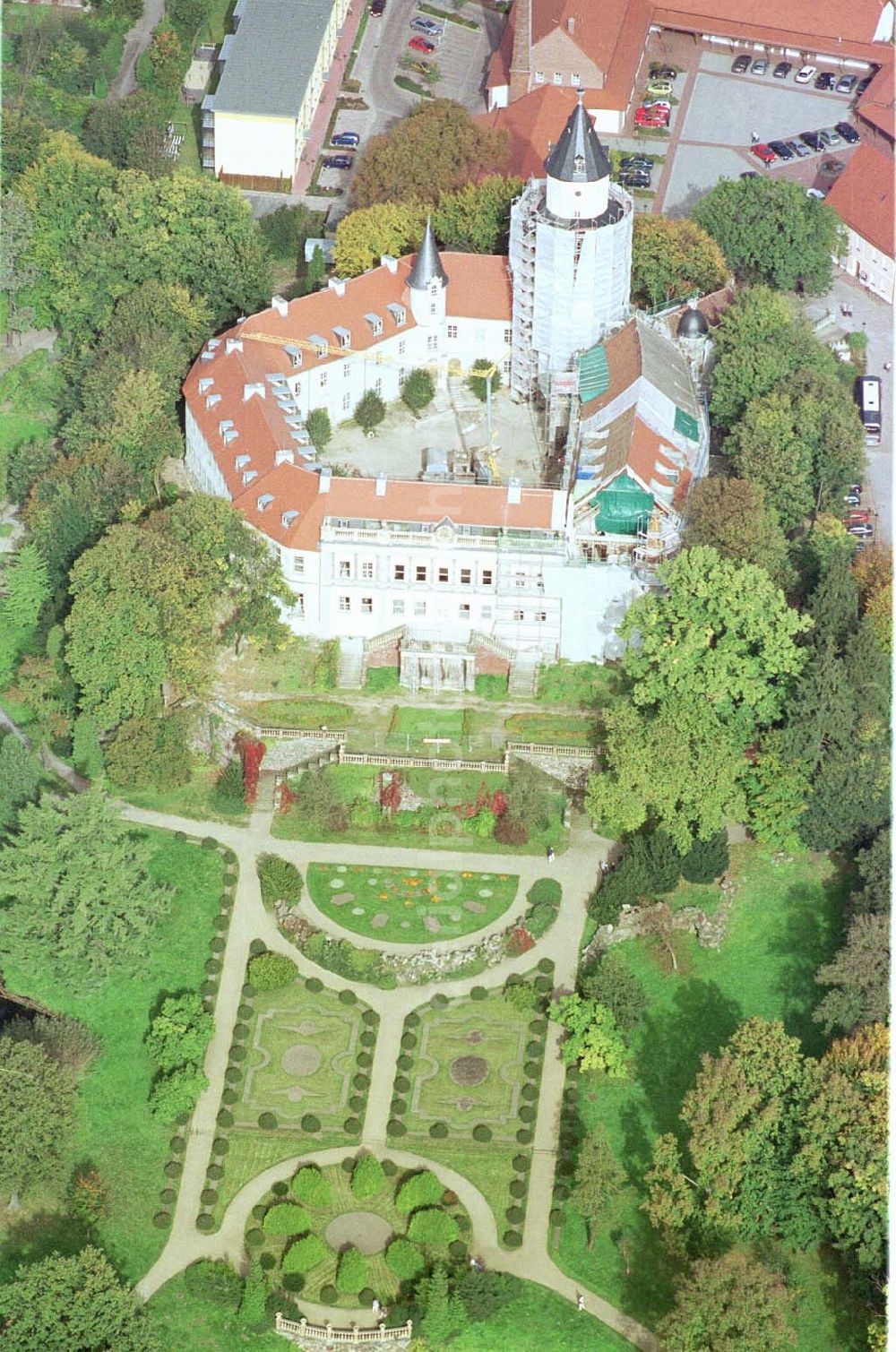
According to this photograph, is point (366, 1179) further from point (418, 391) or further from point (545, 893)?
point (418, 391)

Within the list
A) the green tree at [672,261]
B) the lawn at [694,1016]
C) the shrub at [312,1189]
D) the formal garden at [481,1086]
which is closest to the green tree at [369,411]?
the green tree at [672,261]

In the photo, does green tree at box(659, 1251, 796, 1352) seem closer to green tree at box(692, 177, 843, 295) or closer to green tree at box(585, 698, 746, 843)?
green tree at box(585, 698, 746, 843)

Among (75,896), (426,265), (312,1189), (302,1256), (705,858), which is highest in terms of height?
(426,265)

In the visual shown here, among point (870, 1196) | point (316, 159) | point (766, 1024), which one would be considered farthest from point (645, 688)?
point (316, 159)

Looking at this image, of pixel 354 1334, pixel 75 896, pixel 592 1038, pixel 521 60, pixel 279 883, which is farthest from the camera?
pixel 521 60

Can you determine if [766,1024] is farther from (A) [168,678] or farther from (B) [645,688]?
(A) [168,678]

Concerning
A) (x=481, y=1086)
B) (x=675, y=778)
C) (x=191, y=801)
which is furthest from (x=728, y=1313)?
(x=191, y=801)
